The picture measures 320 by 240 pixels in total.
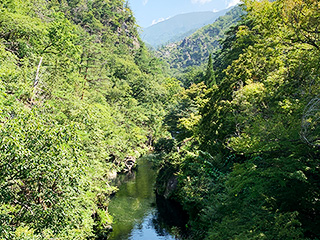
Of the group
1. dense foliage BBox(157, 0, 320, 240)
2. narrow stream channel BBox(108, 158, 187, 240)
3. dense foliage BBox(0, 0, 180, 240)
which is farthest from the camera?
narrow stream channel BBox(108, 158, 187, 240)

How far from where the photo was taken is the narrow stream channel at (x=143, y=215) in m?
18.4

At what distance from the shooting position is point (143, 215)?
21609 millimetres

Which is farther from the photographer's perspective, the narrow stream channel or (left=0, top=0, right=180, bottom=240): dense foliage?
the narrow stream channel

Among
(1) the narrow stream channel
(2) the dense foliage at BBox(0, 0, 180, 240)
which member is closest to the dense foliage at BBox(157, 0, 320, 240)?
(2) the dense foliage at BBox(0, 0, 180, 240)

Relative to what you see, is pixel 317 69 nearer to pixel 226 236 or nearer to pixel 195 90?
pixel 226 236

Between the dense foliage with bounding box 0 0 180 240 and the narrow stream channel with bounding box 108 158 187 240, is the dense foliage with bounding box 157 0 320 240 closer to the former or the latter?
the dense foliage with bounding box 0 0 180 240

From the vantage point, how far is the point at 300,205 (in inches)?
338

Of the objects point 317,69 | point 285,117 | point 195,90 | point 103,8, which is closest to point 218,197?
point 285,117

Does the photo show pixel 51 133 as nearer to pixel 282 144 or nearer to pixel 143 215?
pixel 282 144

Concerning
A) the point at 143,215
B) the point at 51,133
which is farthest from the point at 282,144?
the point at 143,215

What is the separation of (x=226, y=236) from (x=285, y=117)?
479 cm

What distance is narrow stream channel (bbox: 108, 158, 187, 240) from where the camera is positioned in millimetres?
18438

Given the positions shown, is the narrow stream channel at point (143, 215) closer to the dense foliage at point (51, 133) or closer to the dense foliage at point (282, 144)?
the dense foliage at point (51, 133)

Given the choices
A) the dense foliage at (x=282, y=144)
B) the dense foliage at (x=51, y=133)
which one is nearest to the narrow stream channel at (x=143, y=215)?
the dense foliage at (x=51, y=133)
